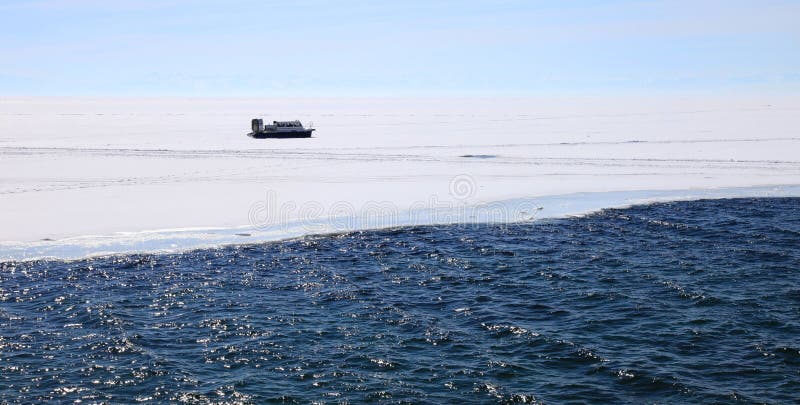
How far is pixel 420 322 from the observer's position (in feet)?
47.7

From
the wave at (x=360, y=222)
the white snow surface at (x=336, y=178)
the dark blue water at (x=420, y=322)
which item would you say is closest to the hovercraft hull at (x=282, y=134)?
the white snow surface at (x=336, y=178)

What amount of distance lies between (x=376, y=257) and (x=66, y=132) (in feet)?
142

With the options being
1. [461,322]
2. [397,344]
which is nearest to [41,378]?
[397,344]

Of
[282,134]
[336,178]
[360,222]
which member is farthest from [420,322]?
[282,134]

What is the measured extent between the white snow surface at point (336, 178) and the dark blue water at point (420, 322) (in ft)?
8.62

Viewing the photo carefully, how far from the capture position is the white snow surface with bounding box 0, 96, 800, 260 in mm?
22906

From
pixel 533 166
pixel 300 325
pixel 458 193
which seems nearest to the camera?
pixel 300 325

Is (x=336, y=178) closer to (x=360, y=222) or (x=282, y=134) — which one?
(x=360, y=222)

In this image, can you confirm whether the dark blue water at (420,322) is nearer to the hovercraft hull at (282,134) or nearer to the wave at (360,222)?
the wave at (360,222)

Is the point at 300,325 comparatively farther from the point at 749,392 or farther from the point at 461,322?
the point at 749,392

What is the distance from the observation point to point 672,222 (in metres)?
23.8

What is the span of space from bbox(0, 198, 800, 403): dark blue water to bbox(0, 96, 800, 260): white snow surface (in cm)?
263

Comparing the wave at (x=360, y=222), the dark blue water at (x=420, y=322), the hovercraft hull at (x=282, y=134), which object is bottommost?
the dark blue water at (x=420, y=322)

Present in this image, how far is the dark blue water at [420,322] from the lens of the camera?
1152 cm
